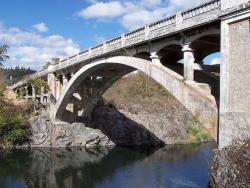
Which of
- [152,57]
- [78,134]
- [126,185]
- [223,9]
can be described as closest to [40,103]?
[78,134]

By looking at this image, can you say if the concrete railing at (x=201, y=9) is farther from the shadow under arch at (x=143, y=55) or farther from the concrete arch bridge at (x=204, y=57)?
the shadow under arch at (x=143, y=55)

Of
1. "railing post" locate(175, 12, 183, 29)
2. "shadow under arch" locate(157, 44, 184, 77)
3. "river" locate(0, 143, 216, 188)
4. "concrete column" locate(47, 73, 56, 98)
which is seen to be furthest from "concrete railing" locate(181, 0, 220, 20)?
"concrete column" locate(47, 73, 56, 98)

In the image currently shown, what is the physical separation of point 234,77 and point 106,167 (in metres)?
19.7

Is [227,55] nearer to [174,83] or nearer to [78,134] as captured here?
[174,83]

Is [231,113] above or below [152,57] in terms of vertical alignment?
below

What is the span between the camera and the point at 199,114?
55.7 ft

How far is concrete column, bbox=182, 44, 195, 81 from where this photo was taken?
60.4ft

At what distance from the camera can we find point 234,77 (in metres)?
15.4

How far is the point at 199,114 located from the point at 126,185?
1000 cm

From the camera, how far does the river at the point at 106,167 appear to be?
86.0 ft

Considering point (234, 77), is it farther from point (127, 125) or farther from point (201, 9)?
point (127, 125)

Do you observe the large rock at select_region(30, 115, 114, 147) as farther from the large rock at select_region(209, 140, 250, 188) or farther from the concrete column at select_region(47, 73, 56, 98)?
the large rock at select_region(209, 140, 250, 188)

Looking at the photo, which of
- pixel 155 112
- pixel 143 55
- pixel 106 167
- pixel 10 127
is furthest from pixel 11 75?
pixel 143 55

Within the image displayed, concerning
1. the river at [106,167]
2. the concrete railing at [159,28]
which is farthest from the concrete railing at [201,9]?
the river at [106,167]
